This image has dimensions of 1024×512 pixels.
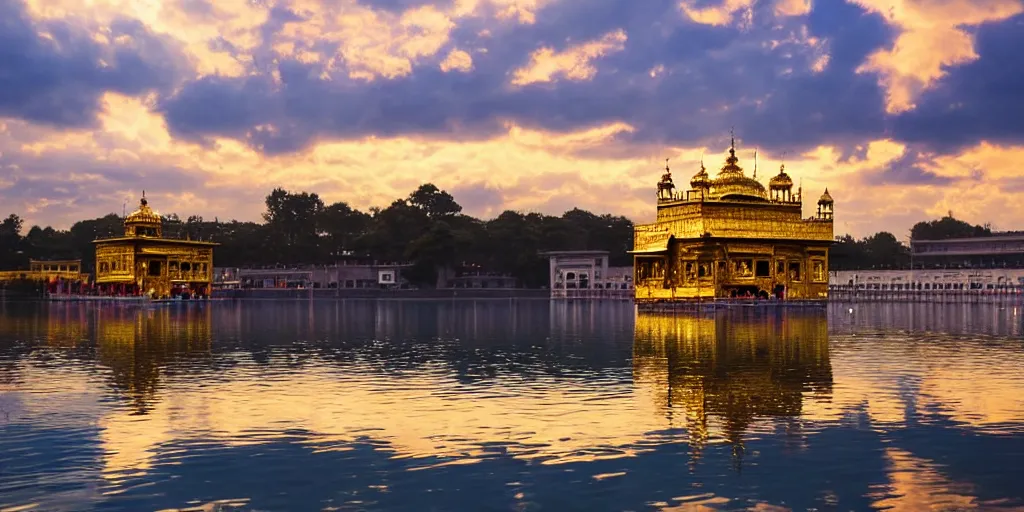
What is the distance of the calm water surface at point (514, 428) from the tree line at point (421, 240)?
12210 cm

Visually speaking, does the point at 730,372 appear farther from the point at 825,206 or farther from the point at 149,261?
the point at 149,261

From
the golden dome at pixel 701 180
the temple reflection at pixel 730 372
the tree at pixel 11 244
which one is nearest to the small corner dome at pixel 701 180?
the golden dome at pixel 701 180

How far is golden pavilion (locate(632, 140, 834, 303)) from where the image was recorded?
318ft

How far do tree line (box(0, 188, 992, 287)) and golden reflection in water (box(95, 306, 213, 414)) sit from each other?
301 ft

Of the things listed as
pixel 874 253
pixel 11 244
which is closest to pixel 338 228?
pixel 11 244

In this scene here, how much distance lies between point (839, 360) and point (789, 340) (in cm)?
1086

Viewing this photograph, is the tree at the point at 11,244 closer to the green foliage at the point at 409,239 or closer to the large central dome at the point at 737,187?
the green foliage at the point at 409,239

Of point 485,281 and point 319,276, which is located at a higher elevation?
point 319,276

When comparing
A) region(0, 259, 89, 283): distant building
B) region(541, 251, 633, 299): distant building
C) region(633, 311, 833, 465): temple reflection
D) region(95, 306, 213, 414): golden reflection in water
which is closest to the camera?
region(633, 311, 833, 465): temple reflection

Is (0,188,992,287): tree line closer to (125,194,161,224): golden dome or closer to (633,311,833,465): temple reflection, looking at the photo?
(125,194,161,224): golden dome

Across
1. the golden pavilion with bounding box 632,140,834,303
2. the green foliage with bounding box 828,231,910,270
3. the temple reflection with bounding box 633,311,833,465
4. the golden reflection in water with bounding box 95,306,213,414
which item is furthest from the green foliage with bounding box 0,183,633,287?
the temple reflection with bounding box 633,311,833,465

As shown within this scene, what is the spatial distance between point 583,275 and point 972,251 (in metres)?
64.2

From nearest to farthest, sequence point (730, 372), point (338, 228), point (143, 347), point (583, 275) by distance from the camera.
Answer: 1. point (730, 372)
2. point (143, 347)
3. point (583, 275)
4. point (338, 228)

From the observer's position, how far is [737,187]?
3999 inches
